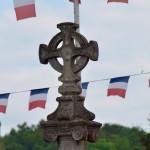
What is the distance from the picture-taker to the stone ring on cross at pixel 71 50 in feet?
69.1

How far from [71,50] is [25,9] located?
403 cm

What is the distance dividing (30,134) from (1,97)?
534 ft

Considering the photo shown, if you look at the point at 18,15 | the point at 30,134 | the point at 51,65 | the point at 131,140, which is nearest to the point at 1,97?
the point at 18,15

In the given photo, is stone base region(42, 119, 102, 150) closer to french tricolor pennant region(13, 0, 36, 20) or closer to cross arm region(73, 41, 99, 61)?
cross arm region(73, 41, 99, 61)

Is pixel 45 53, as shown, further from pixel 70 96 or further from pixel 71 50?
pixel 70 96

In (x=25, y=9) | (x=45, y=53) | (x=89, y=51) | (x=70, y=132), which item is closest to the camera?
(x=70, y=132)

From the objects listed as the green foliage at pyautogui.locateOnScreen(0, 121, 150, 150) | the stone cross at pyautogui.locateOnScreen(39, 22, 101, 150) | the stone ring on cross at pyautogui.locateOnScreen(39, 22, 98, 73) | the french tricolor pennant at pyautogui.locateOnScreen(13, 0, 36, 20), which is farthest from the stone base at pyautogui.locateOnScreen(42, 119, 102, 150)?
the green foliage at pyautogui.locateOnScreen(0, 121, 150, 150)

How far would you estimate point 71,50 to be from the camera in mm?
21234

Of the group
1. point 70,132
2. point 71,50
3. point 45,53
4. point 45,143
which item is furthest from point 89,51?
point 45,143

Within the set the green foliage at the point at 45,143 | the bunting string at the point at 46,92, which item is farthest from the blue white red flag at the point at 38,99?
the green foliage at the point at 45,143

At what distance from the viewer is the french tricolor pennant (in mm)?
24875

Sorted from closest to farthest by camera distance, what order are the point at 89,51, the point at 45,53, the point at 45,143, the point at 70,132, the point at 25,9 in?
the point at 70,132 < the point at 89,51 < the point at 45,53 < the point at 25,9 < the point at 45,143

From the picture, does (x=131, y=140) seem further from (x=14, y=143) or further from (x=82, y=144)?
(x=82, y=144)

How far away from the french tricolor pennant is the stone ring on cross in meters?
3.67
